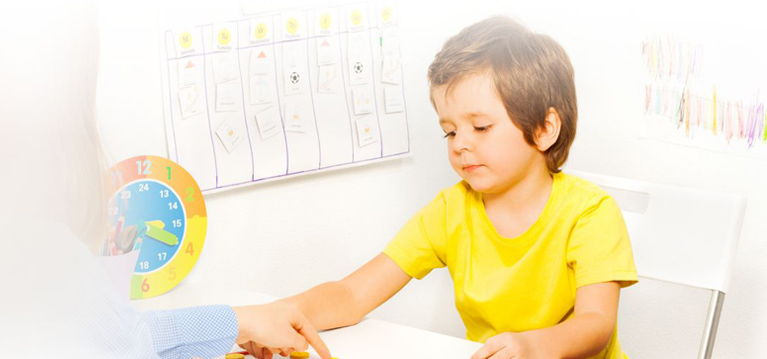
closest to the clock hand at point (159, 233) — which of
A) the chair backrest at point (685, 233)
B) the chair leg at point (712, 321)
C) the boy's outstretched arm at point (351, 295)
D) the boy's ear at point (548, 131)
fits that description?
the boy's outstretched arm at point (351, 295)

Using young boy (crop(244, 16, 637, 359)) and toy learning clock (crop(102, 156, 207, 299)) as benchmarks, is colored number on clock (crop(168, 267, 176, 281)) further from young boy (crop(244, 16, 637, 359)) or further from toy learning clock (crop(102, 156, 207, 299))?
young boy (crop(244, 16, 637, 359))

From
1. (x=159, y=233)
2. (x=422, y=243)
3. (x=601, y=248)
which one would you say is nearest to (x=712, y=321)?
(x=601, y=248)

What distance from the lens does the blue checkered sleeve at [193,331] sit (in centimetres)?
76

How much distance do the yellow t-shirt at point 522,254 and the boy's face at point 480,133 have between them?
0.26 ft

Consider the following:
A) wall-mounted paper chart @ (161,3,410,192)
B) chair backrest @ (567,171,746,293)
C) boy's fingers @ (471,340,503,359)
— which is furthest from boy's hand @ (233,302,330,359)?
chair backrest @ (567,171,746,293)

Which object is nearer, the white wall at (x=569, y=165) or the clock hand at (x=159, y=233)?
the clock hand at (x=159, y=233)

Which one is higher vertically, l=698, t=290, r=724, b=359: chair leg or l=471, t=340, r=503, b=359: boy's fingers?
l=471, t=340, r=503, b=359: boy's fingers

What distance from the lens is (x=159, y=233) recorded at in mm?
1132

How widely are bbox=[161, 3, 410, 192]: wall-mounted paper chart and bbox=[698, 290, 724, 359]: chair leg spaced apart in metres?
0.58

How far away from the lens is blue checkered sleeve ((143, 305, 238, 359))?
29.7 inches

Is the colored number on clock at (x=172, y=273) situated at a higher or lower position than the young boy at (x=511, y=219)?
lower

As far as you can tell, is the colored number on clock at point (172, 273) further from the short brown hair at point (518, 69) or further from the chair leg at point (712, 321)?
the chair leg at point (712, 321)

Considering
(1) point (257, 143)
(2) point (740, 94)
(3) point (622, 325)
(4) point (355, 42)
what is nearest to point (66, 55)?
(1) point (257, 143)

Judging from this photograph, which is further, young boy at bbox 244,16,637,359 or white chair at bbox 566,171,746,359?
white chair at bbox 566,171,746,359
